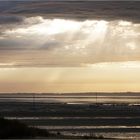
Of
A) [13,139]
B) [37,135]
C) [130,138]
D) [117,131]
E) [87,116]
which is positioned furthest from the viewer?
[87,116]

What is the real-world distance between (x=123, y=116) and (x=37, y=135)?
38.3m

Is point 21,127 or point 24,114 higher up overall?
point 24,114

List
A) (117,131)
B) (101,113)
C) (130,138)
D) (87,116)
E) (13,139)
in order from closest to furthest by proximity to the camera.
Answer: (13,139) < (130,138) < (117,131) < (87,116) < (101,113)

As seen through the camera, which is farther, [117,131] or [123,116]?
[123,116]

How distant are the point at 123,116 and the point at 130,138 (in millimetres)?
26454

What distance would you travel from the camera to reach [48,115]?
77.3 metres

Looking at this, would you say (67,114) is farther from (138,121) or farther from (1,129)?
(1,129)

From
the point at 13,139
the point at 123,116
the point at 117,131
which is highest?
the point at 123,116

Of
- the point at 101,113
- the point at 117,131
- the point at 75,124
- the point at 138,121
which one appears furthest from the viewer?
the point at 101,113

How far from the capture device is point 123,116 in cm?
7600

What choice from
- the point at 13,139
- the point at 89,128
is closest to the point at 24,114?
the point at 89,128

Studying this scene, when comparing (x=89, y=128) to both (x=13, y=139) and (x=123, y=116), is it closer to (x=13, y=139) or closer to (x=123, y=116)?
(x=123, y=116)

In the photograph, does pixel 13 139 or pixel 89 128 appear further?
pixel 89 128

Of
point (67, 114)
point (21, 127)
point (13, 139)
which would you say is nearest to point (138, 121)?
point (67, 114)
